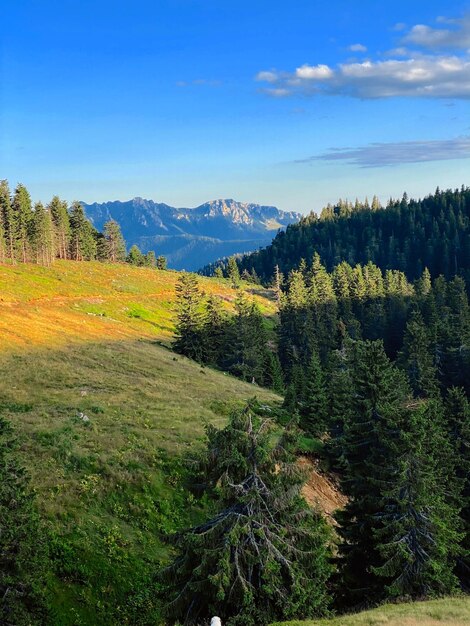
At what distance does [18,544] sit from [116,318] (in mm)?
72806

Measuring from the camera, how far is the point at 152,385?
45.5 m

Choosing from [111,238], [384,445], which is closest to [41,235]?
[111,238]

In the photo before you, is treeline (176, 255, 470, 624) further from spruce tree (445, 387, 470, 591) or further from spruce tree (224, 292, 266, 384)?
spruce tree (224, 292, 266, 384)

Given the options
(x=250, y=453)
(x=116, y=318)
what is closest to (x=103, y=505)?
(x=250, y=453)

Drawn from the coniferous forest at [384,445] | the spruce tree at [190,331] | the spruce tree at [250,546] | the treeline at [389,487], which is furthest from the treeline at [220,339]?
the spruce tree at [250,546]

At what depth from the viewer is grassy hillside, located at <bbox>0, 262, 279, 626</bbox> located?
1861cm

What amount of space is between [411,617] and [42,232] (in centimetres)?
11472

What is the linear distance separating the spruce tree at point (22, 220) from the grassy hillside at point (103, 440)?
4607 centimetres

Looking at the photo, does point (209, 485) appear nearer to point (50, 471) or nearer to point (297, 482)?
point (297, 482)

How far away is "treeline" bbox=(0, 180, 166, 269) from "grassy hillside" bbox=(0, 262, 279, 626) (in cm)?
4442

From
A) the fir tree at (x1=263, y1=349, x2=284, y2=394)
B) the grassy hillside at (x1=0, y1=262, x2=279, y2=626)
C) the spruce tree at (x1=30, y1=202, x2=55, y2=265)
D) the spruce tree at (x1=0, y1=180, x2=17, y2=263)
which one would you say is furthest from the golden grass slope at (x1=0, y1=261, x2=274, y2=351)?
the fir tree at (x1=263, y1=349, x2=284, y2=394)

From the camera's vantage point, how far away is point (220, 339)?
7712cm

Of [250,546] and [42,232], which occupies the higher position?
[42,232]

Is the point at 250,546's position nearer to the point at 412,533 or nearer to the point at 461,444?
the point at 412,533
